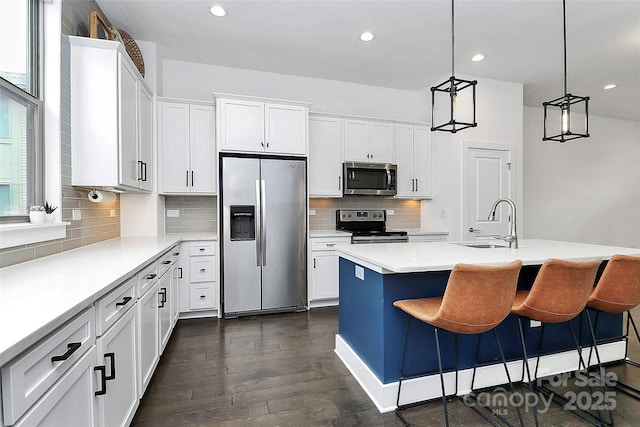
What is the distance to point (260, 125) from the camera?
11.8ft

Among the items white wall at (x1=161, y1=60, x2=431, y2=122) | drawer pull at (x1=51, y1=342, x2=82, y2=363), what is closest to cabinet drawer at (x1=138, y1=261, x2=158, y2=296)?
drawer pull at (x1=51, y1=342, x2=82, y2=363)

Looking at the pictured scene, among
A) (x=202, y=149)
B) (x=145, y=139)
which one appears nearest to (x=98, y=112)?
(x=145, y=139)

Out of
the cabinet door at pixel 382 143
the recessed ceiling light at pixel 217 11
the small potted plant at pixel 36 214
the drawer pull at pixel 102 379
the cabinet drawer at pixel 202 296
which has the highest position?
the recessed ceiling light at pixel 217 11

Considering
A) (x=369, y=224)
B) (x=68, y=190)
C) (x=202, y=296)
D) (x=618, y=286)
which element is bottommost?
(x=202, y=296)

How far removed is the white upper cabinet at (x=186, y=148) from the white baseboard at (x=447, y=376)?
2.42 meters

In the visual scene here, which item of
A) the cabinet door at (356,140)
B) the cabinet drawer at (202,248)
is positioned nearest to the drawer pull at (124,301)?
the cabinet drawer at (202,248)

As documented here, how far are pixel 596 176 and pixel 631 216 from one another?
1.27 m

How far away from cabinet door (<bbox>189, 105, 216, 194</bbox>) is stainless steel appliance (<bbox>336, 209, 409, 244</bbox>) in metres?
1.80

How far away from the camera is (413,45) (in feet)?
11.5

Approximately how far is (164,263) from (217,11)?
235cm

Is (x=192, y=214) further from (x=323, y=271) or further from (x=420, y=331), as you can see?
(x=420, y=331)

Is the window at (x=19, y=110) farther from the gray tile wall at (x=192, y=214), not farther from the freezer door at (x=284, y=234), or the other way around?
the freezer door at (x=284, y=234)

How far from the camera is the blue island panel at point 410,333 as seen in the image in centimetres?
191

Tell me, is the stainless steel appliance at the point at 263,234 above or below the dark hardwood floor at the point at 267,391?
above
